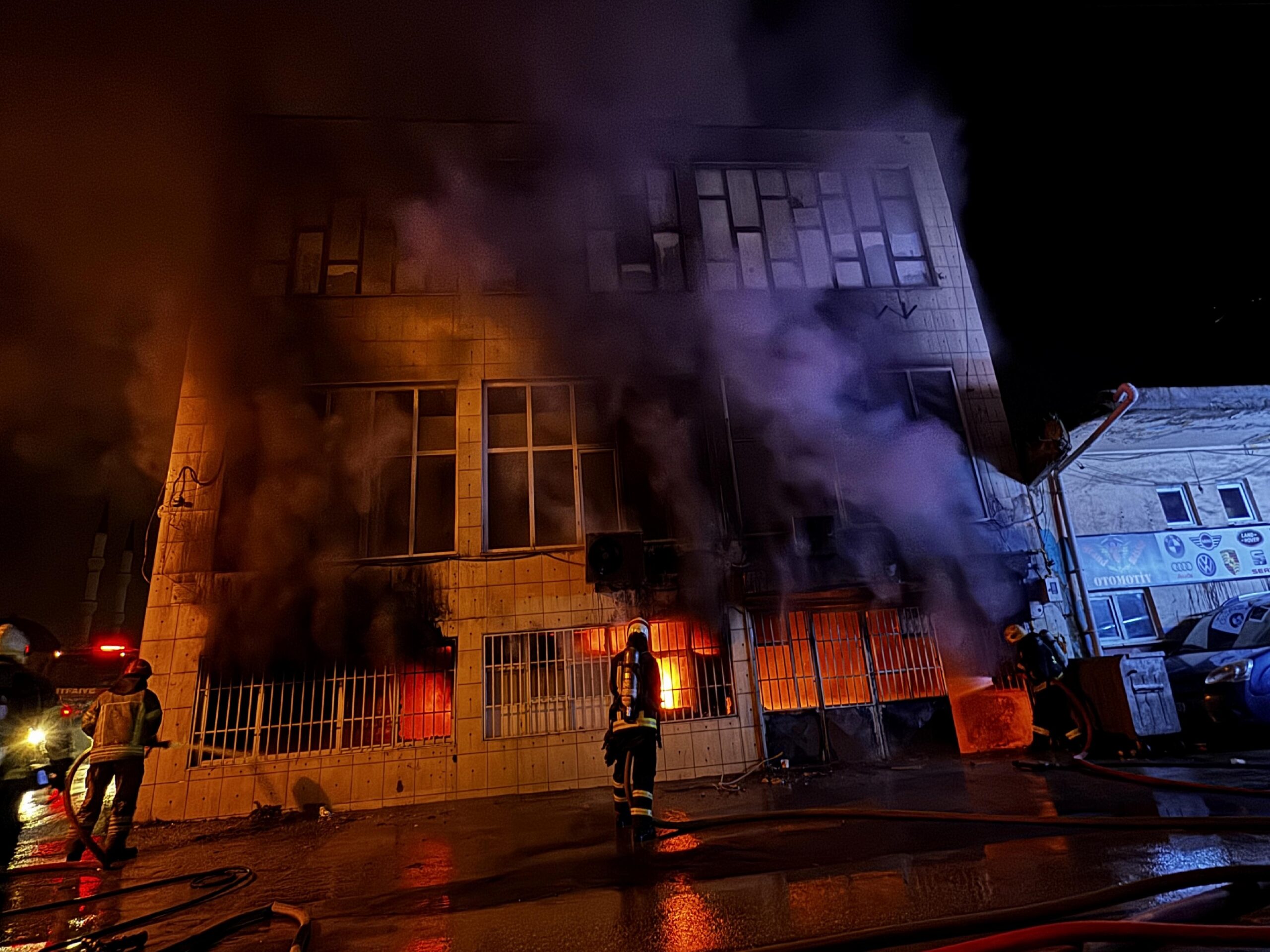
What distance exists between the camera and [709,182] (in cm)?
1112

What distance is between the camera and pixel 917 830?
412 cm

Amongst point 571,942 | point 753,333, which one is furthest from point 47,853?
point 753,333

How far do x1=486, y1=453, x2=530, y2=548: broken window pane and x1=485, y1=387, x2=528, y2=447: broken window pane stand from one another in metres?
0.25

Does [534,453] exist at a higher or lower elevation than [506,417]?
lower

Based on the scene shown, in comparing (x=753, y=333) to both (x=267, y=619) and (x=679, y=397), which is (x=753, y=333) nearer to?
(x=679, y=397)

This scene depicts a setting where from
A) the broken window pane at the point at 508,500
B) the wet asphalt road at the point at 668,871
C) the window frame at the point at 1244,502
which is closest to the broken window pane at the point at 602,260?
the broken window pane at the point at 508,500

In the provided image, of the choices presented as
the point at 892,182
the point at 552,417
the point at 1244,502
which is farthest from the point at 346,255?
the point at 1244,502

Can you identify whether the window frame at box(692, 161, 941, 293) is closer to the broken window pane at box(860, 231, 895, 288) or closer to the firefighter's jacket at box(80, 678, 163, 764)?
the broken window pane at box(860, 231, 895, 288)

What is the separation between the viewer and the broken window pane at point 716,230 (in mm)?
10641

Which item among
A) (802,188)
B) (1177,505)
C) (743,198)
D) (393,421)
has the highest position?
(802,188)

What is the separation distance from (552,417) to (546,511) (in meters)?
1.60

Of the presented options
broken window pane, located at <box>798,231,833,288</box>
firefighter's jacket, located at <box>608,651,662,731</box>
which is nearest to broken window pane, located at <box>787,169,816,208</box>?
broken window pane, located at <box>798,231,833,288</box>

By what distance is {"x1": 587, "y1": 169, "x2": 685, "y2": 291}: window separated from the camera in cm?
1030

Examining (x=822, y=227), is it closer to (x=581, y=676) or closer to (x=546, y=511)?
(x=546, y=511)
